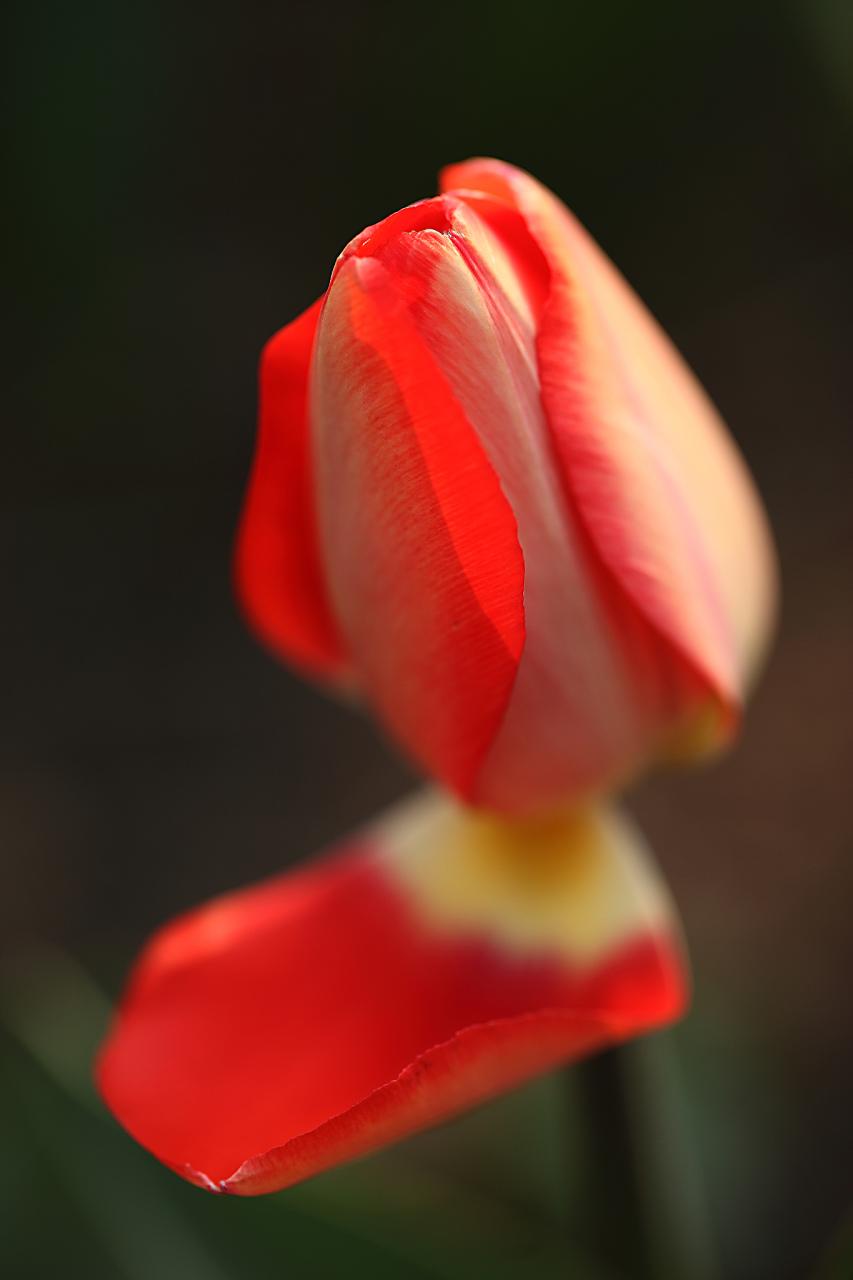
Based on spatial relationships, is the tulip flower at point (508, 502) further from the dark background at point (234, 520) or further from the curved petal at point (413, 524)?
the dark background at point (234, 520)

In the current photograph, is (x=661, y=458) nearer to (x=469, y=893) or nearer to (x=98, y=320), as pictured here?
(x=469, y=893)

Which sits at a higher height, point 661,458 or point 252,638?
point 661,458

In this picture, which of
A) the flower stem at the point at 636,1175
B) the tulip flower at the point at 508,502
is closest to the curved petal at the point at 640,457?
the tulip flower at the point at 508,502

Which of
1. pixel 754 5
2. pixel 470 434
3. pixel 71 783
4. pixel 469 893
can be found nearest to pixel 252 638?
pixel 71 783

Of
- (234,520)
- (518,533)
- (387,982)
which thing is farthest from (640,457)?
(234,520)

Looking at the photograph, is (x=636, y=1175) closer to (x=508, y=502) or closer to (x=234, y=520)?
(x=508, y=502)

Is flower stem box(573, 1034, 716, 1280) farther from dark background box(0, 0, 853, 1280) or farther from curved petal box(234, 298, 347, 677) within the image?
curved petal box(234, 298, 347, 677)
